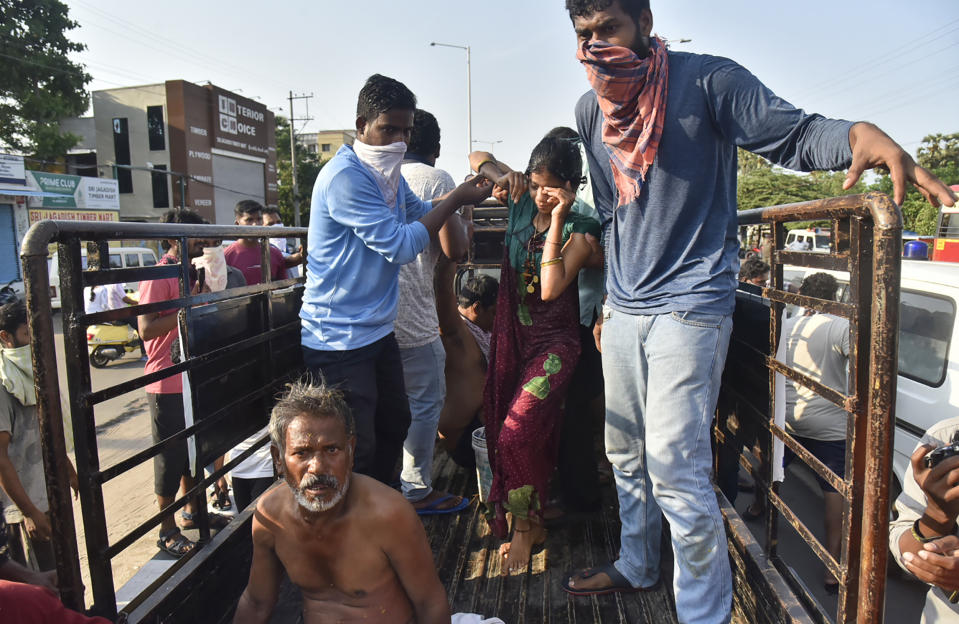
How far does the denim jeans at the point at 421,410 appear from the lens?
10.2ft

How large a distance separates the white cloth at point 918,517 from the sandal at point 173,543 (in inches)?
133

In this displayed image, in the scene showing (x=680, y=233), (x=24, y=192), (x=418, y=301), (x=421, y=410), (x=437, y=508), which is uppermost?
(x=24, y=192)

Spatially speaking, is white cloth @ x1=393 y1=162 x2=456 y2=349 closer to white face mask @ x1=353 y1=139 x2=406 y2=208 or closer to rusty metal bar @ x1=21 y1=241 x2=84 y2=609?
white face mask @ x1=353 y1=139 x2=406 y2=208

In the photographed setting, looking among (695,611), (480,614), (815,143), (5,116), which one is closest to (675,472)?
(695,611)

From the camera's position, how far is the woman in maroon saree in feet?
8.45

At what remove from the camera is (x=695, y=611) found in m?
1.88

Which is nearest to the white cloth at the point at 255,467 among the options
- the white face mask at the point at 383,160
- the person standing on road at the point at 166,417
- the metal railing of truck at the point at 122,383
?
the metal railing of truck at the point at 122,383

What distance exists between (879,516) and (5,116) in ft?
96.8

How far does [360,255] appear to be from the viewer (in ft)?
7.88

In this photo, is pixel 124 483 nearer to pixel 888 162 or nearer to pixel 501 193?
pixel 501 193

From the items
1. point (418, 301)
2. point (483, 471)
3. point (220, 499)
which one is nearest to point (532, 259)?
point (418, 301)

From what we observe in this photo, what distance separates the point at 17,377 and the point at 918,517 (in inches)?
145

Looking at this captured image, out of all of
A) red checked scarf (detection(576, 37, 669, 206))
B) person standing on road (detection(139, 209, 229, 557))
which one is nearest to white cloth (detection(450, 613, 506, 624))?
red checked scarf (detection(576, 37, 669, 206))

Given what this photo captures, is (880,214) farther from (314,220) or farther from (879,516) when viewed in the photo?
(314,220)
